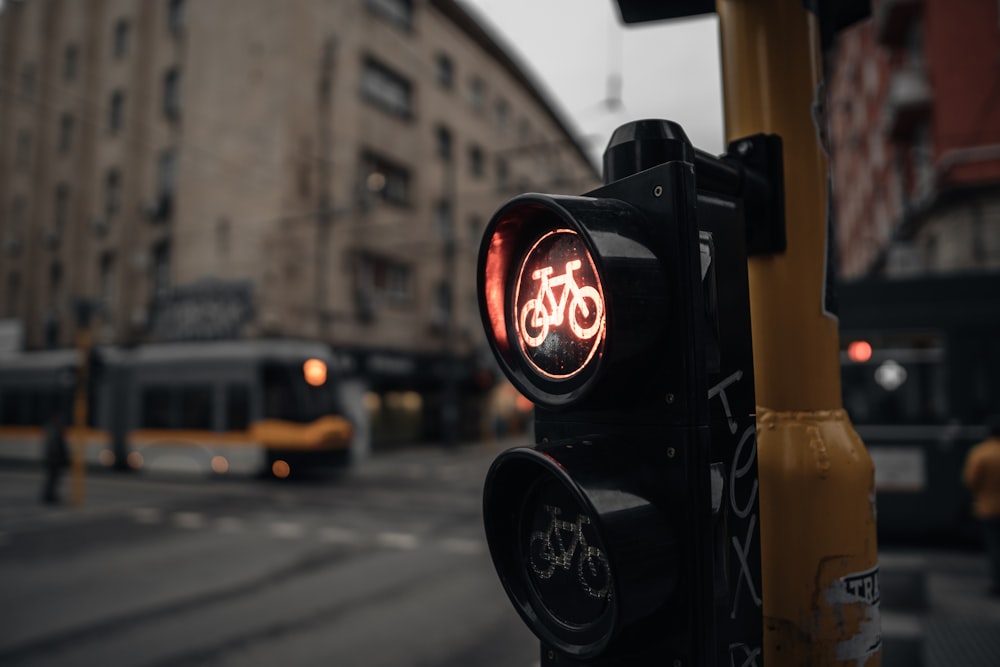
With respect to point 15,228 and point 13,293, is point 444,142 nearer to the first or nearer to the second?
point 15,228

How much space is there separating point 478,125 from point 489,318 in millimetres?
29592

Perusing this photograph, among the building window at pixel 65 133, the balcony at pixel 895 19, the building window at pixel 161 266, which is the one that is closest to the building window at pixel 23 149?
the building window at pixel 65 133

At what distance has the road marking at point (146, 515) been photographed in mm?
10414

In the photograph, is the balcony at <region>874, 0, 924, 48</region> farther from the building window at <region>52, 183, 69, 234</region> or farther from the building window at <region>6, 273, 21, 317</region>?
the building window at <region>6, 273, 21, 317</region>

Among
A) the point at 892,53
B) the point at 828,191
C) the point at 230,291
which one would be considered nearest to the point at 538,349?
the point at 828,191

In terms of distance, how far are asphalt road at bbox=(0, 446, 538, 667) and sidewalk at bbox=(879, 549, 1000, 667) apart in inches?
100

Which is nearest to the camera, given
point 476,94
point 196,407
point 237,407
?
point 237,407

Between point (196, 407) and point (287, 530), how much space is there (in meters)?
6.88

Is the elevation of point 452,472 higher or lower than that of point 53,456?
lower

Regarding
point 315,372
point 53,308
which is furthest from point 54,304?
point 315,372

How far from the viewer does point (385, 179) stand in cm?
2378

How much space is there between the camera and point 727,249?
3.61ft

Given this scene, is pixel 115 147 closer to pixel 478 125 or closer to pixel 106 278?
pixel 106 278

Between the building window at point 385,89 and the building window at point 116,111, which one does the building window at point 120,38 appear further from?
the building window at point 385,89
